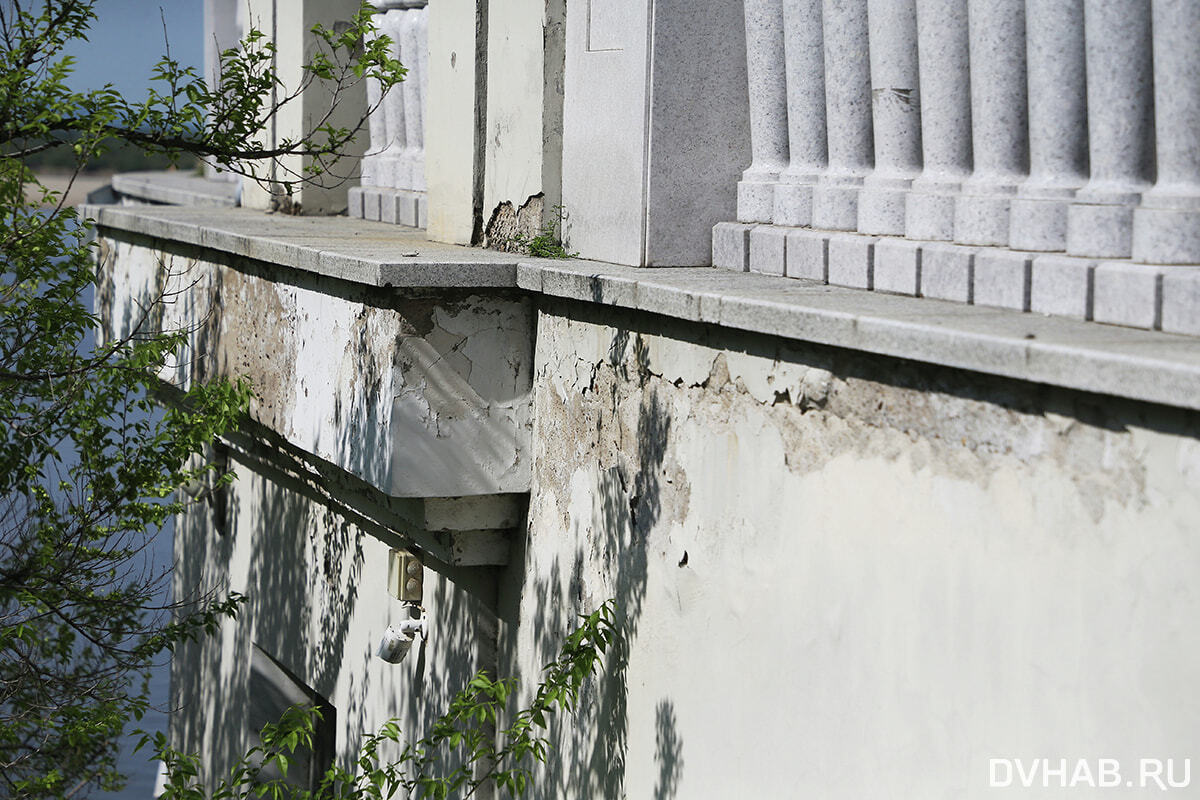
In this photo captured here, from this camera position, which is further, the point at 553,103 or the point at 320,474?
the point at 320,474

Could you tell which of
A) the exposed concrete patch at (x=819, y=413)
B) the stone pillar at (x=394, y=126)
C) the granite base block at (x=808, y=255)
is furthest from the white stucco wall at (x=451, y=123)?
the granite base block at (x=808, y=255)

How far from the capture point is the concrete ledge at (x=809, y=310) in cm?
248

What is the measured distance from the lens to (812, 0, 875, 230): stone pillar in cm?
390

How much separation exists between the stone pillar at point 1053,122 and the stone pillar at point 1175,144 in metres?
0.24

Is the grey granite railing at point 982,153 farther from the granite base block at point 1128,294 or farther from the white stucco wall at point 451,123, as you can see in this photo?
the white stucco wall at point 451,123

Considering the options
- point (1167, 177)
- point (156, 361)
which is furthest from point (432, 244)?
point (1167, 177)

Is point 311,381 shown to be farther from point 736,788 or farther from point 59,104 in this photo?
point 736,788

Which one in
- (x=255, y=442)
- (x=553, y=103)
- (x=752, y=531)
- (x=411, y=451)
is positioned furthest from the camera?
(x=255, y=442)

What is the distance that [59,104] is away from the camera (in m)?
4.73

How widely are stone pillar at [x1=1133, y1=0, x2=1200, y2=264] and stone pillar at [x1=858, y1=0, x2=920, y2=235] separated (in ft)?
2.60

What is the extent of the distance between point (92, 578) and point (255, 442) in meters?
1.17

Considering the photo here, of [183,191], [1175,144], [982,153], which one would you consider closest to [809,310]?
[982,153]

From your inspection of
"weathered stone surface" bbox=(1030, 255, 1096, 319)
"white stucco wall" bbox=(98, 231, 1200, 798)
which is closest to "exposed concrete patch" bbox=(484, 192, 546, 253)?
"white stucco wall" bbox=(98, 231, 1200, 798)

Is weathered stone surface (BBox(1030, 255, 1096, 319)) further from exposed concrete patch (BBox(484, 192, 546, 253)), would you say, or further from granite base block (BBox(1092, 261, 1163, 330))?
exposed concrete patch (BBox(484, 192, 546, 253))
